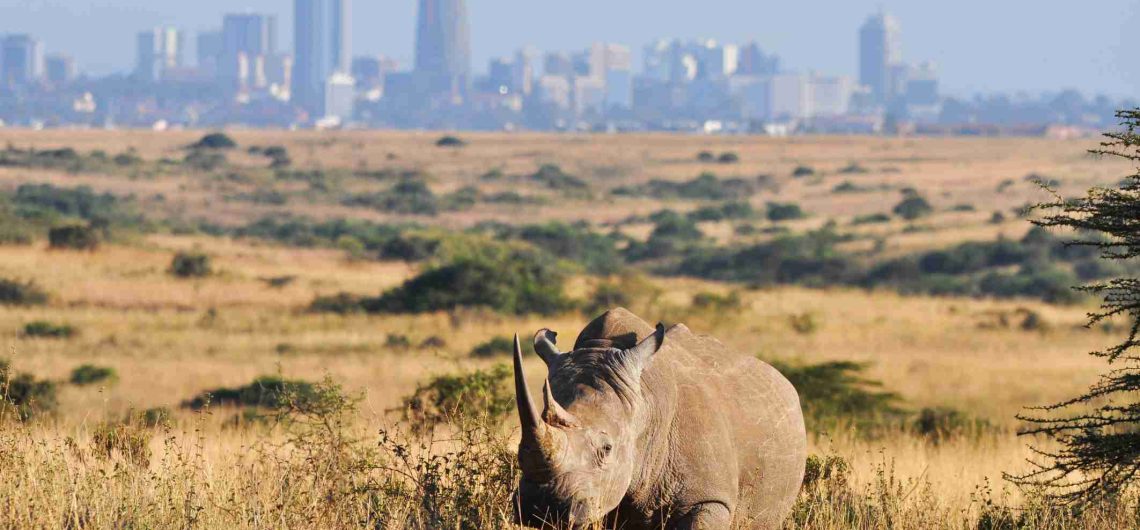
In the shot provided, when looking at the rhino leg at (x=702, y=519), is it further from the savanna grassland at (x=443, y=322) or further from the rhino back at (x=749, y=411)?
the savanna grassland at (x=443, y=322)

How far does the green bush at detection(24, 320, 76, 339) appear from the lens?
89.6 ft

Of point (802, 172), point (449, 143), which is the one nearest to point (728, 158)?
point (802, 172)

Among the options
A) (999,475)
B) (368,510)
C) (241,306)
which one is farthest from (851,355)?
(368,510)

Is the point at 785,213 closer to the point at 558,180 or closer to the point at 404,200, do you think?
the point at 404,200

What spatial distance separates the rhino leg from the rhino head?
1.16 ft

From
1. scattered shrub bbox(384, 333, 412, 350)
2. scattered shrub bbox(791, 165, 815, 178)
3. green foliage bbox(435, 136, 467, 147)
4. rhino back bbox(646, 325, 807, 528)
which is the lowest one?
scattered shrub bbox(384, 333, 412, 350)

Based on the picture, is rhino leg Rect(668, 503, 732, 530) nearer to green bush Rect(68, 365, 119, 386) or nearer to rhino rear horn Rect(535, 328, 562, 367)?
rhino rear horn Rect(535, 328, 562, 367)

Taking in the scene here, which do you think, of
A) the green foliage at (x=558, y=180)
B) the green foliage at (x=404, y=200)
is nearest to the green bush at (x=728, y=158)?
the green foliage at (x=558, y=180)

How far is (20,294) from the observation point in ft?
106

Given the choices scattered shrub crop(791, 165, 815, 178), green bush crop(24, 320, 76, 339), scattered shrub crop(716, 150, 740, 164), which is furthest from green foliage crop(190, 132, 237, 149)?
green bush crop(24, 320, 76, 339)

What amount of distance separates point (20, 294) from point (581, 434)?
1112 inches

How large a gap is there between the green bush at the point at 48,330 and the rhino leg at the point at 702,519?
22071mm

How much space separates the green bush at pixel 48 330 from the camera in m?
27.3

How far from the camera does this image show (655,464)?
268 inches
